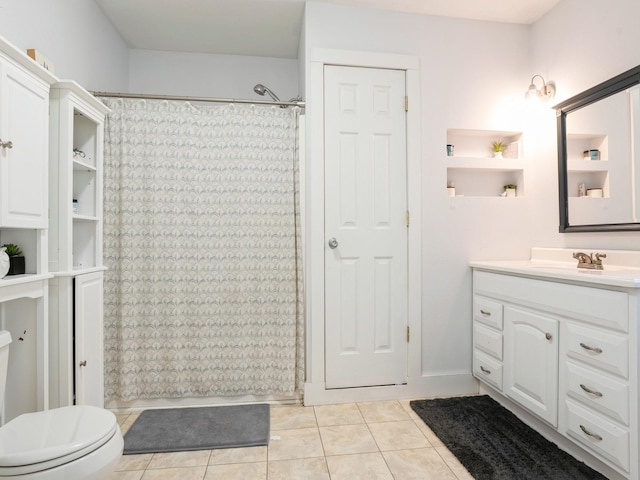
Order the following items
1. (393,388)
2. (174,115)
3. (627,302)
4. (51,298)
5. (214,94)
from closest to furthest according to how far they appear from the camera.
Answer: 1. (627,302)
2. (51,298)
3. (174,115)
4. (393,388)
5. (214,94)

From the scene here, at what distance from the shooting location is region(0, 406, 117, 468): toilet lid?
1070 millimetres

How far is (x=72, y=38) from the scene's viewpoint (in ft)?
6.88

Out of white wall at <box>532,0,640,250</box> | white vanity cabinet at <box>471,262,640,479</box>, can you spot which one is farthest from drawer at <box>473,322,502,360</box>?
white wall at <box>532,0,640,250</box>

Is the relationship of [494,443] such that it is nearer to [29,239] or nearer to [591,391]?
[591,391]

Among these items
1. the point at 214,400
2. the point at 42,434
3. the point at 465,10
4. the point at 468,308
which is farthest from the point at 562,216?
the point at 42,434

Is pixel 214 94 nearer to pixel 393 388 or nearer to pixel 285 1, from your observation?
pixel 285 1

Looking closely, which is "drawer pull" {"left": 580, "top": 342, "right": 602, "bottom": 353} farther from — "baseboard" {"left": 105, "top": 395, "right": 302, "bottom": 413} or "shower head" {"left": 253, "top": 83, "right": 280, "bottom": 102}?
"shower head" {"left": 253, "top": 83, "right": 280, "bottom": 102}

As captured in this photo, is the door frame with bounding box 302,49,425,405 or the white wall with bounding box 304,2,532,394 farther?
the white wall with bounding box 304,2,532,394

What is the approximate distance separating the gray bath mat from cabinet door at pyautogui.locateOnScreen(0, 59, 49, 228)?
1.19 m

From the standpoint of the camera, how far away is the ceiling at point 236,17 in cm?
238

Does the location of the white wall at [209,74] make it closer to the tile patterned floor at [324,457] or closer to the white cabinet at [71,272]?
the white cabinet at [71,272]

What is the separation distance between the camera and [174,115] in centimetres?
227

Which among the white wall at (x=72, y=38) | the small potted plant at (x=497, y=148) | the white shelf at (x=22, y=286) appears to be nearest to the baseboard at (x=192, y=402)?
the white shelf at (x=22, y=286)

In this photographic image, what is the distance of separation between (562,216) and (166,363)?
263cm
